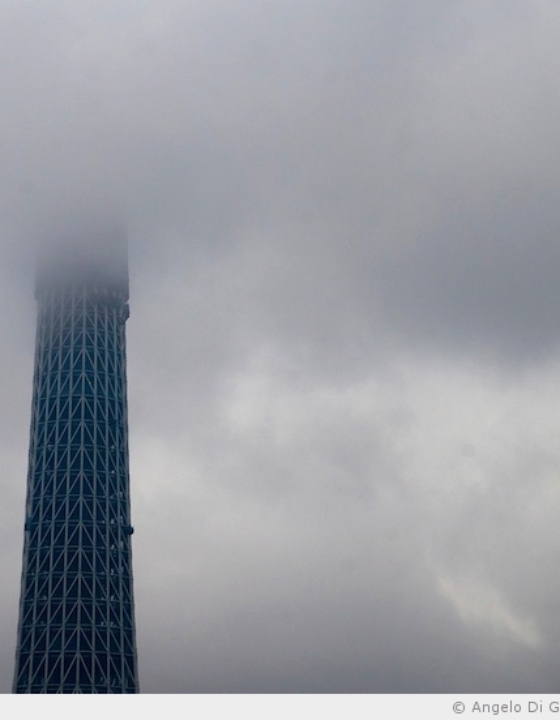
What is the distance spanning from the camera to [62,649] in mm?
198375
